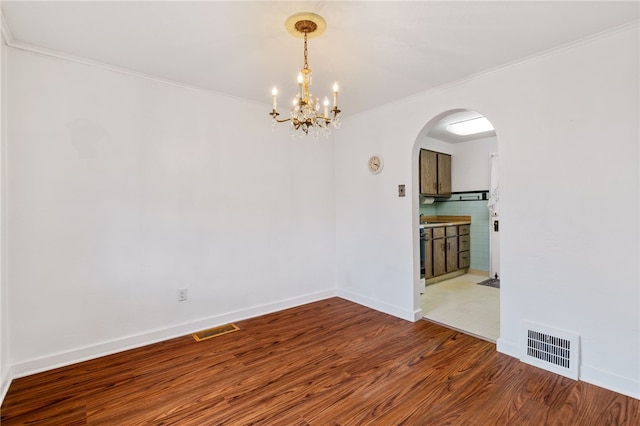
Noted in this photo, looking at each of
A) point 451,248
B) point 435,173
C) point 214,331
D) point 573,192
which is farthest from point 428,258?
point 214,331

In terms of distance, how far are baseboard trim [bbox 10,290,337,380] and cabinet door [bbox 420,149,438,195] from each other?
2911mm

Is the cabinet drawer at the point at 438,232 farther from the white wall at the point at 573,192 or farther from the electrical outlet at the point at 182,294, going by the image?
the electrical outlet at the point at 182,294

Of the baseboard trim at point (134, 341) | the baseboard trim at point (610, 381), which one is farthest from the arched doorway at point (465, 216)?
the baseboard trim at point (134, 341)

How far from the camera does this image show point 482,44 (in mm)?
2240

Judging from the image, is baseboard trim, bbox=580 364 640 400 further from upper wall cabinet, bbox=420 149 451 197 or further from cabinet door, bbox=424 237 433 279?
upper wall cabinet, bbox=420 149 451 197

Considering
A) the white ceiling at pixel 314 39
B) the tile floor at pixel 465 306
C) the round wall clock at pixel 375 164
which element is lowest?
the tile floor at pixel 465 306

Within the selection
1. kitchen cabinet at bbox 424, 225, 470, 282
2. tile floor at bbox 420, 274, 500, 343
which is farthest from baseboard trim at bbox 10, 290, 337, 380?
kitchen cabinet at bbox 424, 225, 470, 282

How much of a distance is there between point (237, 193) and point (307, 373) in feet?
6.49

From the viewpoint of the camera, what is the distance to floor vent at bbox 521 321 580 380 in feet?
7.27

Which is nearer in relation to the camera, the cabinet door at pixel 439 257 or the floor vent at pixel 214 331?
the floor vent at pixel 214 331

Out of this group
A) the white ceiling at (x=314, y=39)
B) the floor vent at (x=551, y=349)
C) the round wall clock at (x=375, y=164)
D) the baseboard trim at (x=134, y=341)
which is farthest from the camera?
the round wall clock at (x=375, y=164)

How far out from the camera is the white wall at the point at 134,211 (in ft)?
7.63

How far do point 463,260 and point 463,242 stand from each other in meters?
0.33

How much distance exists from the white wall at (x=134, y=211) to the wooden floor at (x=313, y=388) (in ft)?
1.15
